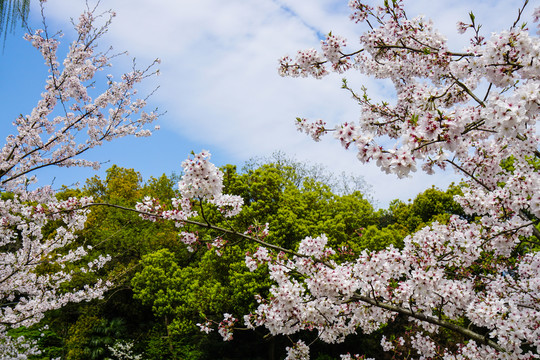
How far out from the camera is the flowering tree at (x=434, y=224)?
116 inches

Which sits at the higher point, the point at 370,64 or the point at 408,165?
the point at 370,64

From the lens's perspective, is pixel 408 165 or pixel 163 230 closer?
pixel 408 165

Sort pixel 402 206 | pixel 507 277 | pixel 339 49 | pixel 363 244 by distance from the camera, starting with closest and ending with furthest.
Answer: pixel 339 49 → pixel 507 277 → pixel 363 244 → pixel 402 206

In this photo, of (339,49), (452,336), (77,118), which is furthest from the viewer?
(452,336)

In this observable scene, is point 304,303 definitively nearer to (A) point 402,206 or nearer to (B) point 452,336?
(B) point 452,336

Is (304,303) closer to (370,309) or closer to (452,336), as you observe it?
(370,309)

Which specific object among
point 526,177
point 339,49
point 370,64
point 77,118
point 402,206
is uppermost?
point 402,206

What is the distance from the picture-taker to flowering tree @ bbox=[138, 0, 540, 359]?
2.94m

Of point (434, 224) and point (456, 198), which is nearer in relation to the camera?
point (434, 224)

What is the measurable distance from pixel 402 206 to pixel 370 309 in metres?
21.3

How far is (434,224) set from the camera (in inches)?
195

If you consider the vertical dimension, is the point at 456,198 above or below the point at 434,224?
above

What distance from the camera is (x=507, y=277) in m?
5.91

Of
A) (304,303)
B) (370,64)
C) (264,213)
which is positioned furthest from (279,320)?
(264,213)
